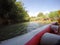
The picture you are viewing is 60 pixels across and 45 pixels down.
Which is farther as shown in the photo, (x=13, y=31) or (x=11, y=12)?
(x=11, y=12)

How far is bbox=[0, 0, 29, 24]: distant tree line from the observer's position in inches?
81.4

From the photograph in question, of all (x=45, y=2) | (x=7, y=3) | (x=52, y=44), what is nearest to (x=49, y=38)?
(x=52, y=44)

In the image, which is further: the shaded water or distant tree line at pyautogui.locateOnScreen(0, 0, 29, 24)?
distant tree line at pyautogui.locateOnScreen(0, 0, 29, 24)

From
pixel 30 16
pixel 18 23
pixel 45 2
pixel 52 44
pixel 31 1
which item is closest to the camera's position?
pixel 52 44

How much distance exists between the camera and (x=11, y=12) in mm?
2221

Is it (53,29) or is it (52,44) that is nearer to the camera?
(52,44)

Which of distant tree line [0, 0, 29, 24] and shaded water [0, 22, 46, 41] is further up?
distant tree line [0, 0, 29, 24]

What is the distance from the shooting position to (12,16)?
2.19 meters

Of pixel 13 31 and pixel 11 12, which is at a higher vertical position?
pixel 11 12

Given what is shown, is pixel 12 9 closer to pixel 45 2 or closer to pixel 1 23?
pixel 1 23

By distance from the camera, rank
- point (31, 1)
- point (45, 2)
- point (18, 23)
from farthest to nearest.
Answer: point (45, 2) < point (31, 1) < point (18, 23)

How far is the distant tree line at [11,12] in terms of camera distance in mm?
2068

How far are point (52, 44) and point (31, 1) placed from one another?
2046 millimetres

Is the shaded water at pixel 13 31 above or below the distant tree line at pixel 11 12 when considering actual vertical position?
below
